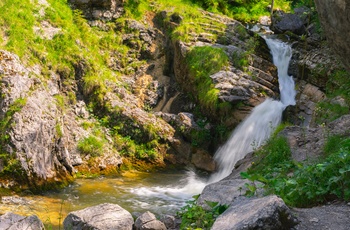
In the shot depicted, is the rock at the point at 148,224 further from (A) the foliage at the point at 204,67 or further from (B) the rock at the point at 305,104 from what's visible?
(B) the rock at the point at 305,104

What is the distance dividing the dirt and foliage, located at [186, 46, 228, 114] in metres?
8.34

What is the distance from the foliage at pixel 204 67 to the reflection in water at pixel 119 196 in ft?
9.24

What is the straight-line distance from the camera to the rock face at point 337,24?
151 inches

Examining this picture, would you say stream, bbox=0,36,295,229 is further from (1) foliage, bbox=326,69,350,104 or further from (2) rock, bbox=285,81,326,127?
(1) foliage, bbox=326,69,350,104

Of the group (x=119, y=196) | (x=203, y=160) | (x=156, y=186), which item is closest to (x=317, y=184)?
(x=119, y=196)

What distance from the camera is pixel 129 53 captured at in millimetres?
14828

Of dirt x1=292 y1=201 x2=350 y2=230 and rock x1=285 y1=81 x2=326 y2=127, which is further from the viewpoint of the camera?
rock x1=285 y1=81 x2=326 y2=127

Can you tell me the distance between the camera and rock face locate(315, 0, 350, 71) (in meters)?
3.83

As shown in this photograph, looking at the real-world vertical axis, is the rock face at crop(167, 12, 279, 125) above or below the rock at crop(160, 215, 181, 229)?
above

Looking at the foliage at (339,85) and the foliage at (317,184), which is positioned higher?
the foliage at (339,85)

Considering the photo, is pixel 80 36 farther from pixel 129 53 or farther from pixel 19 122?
pixel 19 122

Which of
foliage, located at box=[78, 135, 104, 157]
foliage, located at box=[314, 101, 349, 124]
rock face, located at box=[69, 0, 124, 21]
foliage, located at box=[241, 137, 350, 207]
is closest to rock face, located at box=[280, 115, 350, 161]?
foliage, located at box=[314, 101, 349, 124]

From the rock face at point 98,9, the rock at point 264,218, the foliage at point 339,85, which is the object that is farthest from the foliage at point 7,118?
the foliage at point 339,85

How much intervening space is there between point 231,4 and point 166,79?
742 cm
